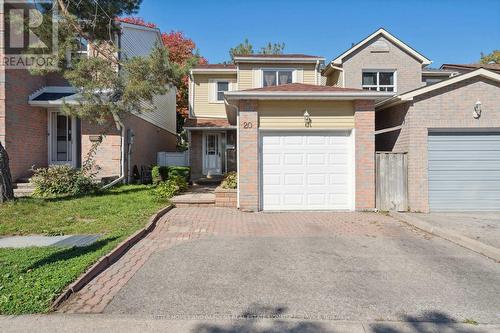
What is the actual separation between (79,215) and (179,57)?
89.0 feet

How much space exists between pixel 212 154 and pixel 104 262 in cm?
1312

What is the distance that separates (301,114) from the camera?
999 centimetres

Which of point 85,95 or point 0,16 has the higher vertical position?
point 0,16

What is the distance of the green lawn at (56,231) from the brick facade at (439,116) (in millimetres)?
7768

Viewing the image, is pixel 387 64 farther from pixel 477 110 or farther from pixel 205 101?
pixel 205 101

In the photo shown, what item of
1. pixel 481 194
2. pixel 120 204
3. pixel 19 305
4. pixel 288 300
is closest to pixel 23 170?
pixel 120 204

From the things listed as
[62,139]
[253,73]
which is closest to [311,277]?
[62,139]

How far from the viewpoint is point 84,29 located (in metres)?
12.0

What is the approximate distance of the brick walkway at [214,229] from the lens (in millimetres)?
4243

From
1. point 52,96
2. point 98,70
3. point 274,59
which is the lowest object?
point 52,96

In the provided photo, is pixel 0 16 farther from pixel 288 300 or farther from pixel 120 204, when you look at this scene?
pixel 288 300

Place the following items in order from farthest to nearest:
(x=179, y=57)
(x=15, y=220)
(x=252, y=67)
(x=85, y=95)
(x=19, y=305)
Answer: (x=179, y=57) → (x=252, y=67) → (x=85, y=95) → (x=15, y=220) → (x=19, y=305)

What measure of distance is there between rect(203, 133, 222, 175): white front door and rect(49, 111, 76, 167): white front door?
6410mm

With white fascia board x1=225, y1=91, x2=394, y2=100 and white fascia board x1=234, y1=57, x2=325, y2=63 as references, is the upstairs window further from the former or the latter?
white fascia board x1=225, y1=91, x2=394, y2=100
